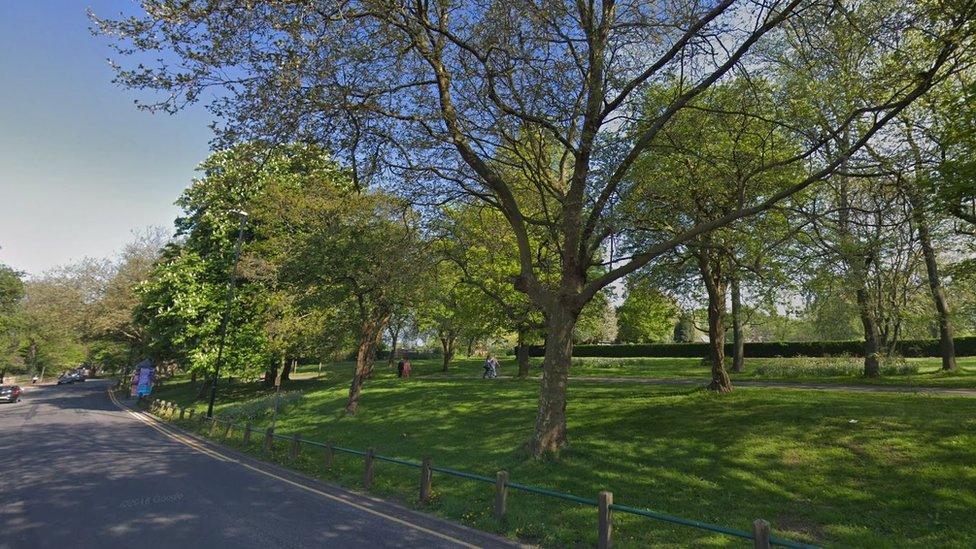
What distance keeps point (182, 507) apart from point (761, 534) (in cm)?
907

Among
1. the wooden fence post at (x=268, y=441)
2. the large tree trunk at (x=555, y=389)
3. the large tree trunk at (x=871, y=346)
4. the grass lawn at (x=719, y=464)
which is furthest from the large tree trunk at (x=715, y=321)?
the wooden fence post at (x=268, y=441)

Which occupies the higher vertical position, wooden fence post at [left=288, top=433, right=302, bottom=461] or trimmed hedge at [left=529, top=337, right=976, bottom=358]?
trimmed hedge at [left=529, top=337, right=976, bottom=358]

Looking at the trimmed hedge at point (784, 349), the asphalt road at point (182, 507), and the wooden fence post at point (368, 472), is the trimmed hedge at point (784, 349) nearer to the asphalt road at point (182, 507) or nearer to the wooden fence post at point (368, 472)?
the wooden fence post at point (368, 472)

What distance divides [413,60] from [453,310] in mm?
18982

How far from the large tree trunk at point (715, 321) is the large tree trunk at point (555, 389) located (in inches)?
240

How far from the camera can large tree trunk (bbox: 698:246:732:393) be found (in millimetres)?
15188

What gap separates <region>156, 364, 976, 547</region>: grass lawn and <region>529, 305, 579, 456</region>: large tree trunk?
0.39 m

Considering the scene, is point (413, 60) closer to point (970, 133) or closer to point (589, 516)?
point (589, 516)

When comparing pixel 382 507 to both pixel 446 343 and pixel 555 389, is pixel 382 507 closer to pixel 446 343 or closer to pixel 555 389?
pixel 555 389

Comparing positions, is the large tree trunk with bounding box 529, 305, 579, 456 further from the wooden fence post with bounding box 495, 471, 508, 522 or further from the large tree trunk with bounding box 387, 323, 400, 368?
the large tree trunk with bounding box 387, 323, 400, 368

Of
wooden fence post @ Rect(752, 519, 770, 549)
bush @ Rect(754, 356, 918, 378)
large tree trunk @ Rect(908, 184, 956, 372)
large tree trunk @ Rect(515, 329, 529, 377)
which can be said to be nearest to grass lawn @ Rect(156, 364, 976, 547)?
wooden fence post @ Rect(752, 519, 770, 549)

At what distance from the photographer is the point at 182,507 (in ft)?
28.8

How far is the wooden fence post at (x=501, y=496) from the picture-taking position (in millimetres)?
7887

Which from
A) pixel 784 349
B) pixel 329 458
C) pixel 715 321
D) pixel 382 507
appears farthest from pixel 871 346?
pixel 784 349
